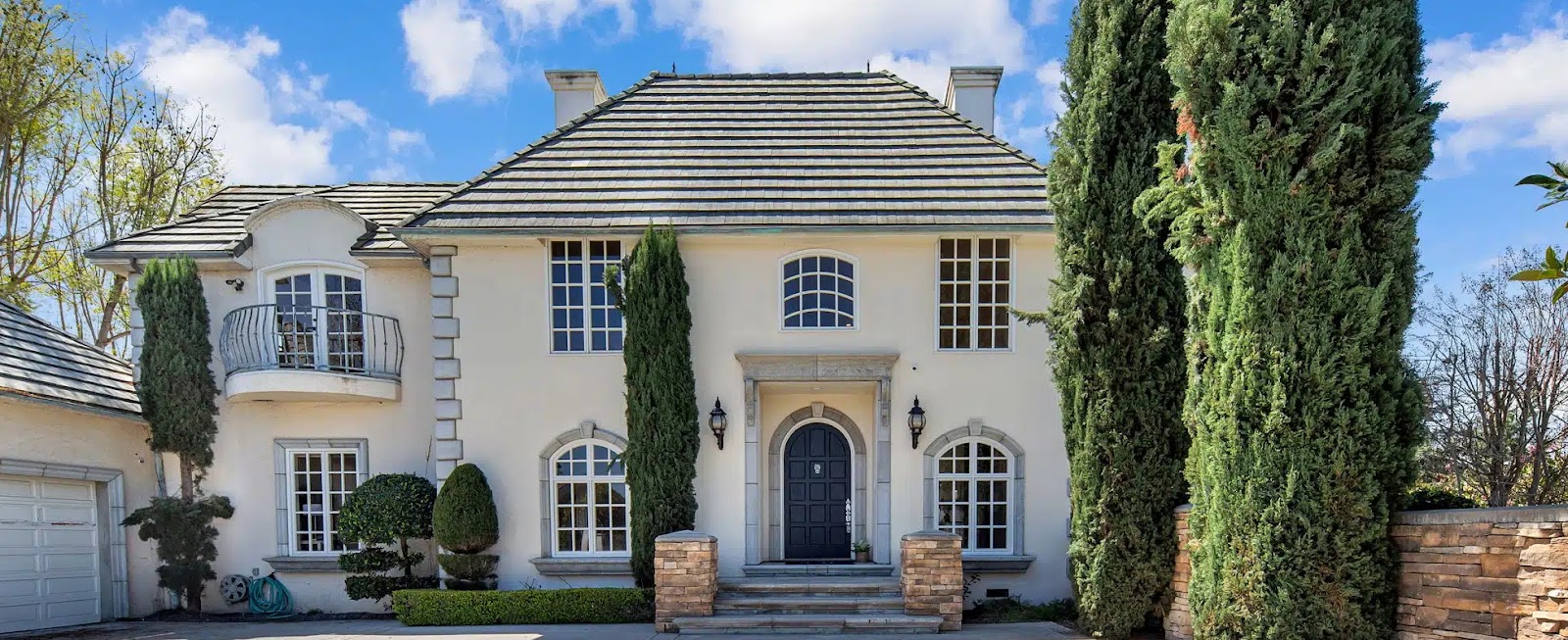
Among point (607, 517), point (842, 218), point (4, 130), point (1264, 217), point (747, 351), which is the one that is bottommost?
point (607, 517)

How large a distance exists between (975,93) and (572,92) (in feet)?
21.4

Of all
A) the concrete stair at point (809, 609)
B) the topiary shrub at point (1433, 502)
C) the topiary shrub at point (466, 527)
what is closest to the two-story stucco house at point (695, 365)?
the topiary shrub at point (466, 527)

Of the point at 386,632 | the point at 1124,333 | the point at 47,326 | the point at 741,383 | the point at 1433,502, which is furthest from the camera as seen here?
the point at 47,326

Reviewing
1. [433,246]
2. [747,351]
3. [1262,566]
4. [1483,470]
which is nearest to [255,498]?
[433,246]

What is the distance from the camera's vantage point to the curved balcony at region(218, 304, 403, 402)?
38.7 feet

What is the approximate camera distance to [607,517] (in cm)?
1189

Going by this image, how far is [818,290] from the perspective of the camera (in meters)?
11.7

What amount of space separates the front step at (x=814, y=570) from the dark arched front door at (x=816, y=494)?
Answer: 0.72 m

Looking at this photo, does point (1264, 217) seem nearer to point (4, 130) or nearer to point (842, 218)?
point (842, 218)

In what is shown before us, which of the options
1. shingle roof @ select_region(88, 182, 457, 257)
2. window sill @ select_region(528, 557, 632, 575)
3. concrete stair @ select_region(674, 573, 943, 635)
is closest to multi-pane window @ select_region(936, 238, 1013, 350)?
concrete stair @ select_region(674, 573, 943, 635)

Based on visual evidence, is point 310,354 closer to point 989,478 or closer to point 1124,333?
point 989,478

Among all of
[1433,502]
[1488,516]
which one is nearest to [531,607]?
[1433,502]

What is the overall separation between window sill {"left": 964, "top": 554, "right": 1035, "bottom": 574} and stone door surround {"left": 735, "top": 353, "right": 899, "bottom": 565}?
1029mm

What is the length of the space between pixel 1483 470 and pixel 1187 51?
31.3 ft
